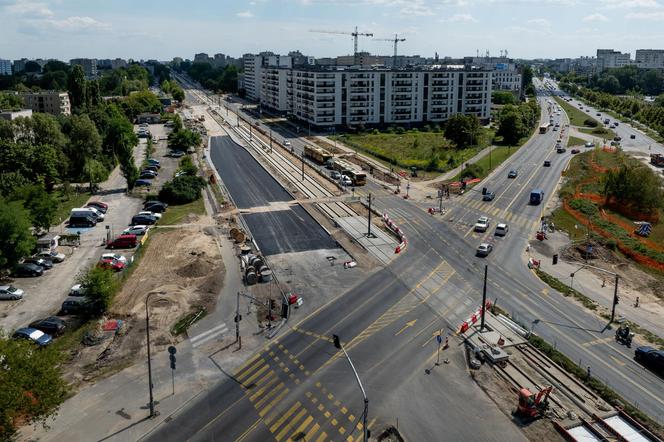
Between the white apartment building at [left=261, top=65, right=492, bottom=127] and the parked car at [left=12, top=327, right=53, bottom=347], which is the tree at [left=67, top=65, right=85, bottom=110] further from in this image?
the parked car at [left=12, top=327, right=53, bottom=347]

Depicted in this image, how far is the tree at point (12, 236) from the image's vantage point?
1870 inches

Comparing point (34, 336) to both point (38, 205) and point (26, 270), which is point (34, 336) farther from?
point (38, 205)

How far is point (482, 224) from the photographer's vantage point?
65.2m

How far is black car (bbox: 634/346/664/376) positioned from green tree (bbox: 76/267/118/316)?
128 feet

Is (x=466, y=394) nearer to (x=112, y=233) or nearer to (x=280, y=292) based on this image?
(x=280, y=292)

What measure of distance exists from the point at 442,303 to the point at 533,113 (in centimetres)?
12296

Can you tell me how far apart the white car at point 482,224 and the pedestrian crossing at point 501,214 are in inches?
167

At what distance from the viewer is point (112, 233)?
208ft

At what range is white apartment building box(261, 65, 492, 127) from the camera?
5595 inches

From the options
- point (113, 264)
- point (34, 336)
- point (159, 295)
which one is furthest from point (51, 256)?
point (34, 336)

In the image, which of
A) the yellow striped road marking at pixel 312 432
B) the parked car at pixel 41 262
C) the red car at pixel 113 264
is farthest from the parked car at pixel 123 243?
the yellow striped road marking at pixel 312 432

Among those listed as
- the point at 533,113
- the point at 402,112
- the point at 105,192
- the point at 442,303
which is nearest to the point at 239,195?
the point at 105,192

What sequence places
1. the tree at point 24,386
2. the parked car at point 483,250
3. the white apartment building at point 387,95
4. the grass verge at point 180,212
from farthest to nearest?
the white apartment building at point 387,95 → the grass verge at point 180,212 → the parked car at point 483,250 → the tree at point 24,386

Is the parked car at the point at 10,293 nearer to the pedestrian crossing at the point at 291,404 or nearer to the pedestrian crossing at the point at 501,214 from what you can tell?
the pedestrian crossing at the point at 291,404
